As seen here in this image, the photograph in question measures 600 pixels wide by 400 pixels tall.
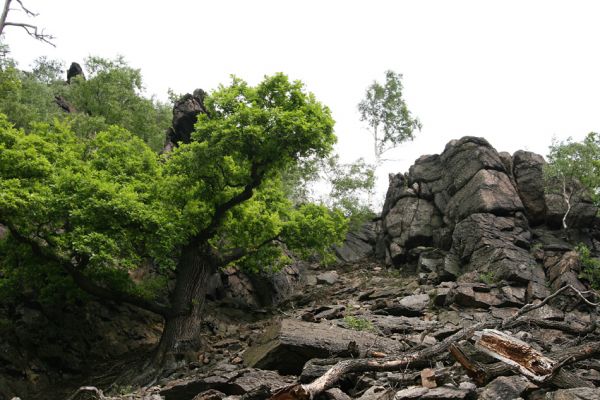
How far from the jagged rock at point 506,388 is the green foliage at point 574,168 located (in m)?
21.6

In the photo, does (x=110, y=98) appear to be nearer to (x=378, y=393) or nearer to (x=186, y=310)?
(x=186, y=310)

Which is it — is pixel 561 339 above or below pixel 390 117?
below

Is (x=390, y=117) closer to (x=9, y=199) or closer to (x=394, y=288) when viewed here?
(x=394, y=288)

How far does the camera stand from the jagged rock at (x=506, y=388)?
6550 mm

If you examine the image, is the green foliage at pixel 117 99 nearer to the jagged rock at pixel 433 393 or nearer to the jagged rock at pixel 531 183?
the jagged rock at pixel 531 183

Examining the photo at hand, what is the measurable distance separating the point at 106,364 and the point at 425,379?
14433mm

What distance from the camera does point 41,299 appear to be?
671 inches

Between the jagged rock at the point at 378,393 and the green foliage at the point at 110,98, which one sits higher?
the green foliage at the point at 110,98

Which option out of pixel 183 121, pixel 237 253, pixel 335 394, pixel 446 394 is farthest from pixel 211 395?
pixel 183 121

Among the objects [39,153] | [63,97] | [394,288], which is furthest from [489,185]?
[63,97]

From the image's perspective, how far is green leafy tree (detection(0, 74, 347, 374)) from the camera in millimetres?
A: 14727

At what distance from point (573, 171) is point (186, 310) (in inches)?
889

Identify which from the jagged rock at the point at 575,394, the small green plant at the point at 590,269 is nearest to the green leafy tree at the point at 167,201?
the jagged rock at the point at 575,394

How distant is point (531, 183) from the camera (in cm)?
Result: 2767
